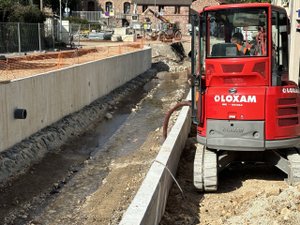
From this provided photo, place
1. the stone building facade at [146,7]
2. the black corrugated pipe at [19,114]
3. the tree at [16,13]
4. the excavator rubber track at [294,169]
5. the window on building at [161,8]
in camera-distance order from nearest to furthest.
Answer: the excavator rubber track at [294,169]
the black corrugated pipe at [19,114]
the tree at [16,13]
the stone building facade at [146,7]
the window on building at [161,8]

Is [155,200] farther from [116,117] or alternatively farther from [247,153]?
[116,117]

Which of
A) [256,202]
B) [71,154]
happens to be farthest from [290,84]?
[71,154]

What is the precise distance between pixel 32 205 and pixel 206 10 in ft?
17.4

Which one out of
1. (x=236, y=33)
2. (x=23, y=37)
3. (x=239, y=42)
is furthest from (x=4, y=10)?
(x=239, y=42)

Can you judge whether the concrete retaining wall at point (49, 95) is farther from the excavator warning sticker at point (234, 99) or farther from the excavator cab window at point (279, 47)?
the excavator cab window at point (279, 47)

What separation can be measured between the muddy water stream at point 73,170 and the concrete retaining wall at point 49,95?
3.35 feet

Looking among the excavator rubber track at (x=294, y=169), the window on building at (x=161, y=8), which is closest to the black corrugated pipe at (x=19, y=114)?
the excavator rubber track at (x=294, y=169)

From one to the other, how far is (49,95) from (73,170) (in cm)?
335

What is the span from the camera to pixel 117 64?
25547 millimetres

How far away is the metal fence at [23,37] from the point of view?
90.4ft

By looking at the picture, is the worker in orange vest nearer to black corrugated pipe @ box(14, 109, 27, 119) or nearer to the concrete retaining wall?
the concrete retaining wall

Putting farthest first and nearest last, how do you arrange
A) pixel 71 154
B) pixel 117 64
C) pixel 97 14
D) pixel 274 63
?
1. pixel 97 14
2. pixel 117 64
3. pixel 71 154
4. pixel 274 63

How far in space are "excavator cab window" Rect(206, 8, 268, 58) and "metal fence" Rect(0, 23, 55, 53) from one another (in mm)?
21016

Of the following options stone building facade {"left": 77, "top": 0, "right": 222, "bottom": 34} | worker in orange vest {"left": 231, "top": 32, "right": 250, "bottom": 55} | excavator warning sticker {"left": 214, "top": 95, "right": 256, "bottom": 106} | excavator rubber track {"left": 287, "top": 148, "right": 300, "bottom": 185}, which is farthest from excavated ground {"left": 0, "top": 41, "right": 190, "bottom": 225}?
stone building facade {"left": 77, "top": 0, "right": 222, "bottom": 34}
